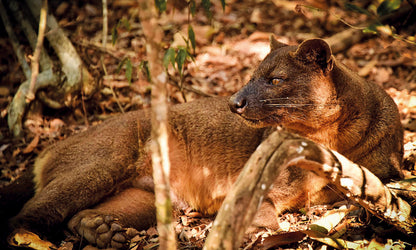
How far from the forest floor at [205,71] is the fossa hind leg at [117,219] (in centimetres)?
17

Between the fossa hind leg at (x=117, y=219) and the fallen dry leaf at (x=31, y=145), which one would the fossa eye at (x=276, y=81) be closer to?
the fossa hind leg at (x=117, y=219)

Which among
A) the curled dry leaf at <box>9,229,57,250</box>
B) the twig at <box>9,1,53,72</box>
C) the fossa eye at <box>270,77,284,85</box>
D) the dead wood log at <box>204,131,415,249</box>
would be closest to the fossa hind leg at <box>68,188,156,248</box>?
the curled dry leaf at <box>9,229,57,250</box>

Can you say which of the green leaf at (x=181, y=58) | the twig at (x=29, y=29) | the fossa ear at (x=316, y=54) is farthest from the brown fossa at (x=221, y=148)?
the twig at (x=29, y=29)

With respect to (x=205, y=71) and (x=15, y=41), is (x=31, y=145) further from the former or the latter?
(x=205, y=71)

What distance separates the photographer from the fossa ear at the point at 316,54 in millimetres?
3076

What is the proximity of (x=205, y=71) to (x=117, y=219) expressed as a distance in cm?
346

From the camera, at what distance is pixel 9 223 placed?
11.4 feet

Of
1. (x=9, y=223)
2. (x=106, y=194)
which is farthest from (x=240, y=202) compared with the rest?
(x=9, y=223)

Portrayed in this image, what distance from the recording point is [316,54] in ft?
10.3

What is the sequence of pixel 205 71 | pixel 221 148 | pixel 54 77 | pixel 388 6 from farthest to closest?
pixel 205 71, pixel 54 77, pixel 221 148, pixel 388 6

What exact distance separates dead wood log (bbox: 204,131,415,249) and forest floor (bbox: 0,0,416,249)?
0.54 meters

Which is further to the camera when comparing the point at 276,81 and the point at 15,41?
the point at 15,41

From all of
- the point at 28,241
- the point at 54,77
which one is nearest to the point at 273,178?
the point at 28,241

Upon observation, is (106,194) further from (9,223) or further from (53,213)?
(9,223)
